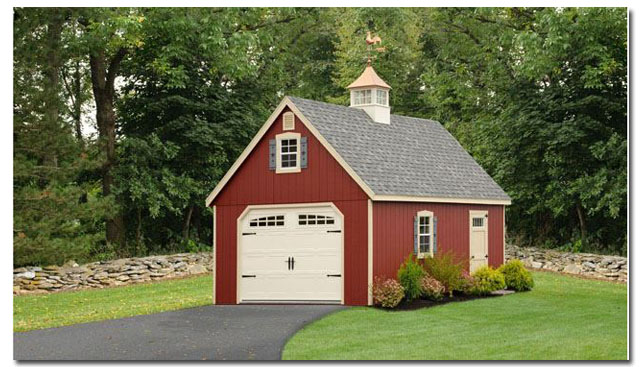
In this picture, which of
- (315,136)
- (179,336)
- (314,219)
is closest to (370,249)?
(314,219)

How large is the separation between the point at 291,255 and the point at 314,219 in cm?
90

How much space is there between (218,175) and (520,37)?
10.9 metres

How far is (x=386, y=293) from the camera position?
20.5 meters

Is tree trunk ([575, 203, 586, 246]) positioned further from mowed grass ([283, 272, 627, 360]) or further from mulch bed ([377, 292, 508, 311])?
mulch bed ([377, 292, 508, 311])

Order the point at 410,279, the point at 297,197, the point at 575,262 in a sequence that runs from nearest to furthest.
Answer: the point at 410,279 → the point at 297,197 → the point at 575,262

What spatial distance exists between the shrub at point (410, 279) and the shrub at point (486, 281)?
225 cm

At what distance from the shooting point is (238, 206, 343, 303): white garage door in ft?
69.4

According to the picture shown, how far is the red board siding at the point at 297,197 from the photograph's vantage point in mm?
20797

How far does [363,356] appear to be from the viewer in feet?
52.2

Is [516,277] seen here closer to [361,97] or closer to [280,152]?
[361,97]

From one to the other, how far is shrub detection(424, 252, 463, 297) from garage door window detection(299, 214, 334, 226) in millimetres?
2546

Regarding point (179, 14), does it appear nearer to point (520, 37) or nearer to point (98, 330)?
point (520, 37)

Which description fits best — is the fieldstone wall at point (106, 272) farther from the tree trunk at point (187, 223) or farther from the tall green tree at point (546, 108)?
the tall green tree at point (546, 108)

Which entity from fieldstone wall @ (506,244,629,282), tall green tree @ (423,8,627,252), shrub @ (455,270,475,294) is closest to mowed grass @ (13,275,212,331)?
shrub @ (455,270,475,294)
